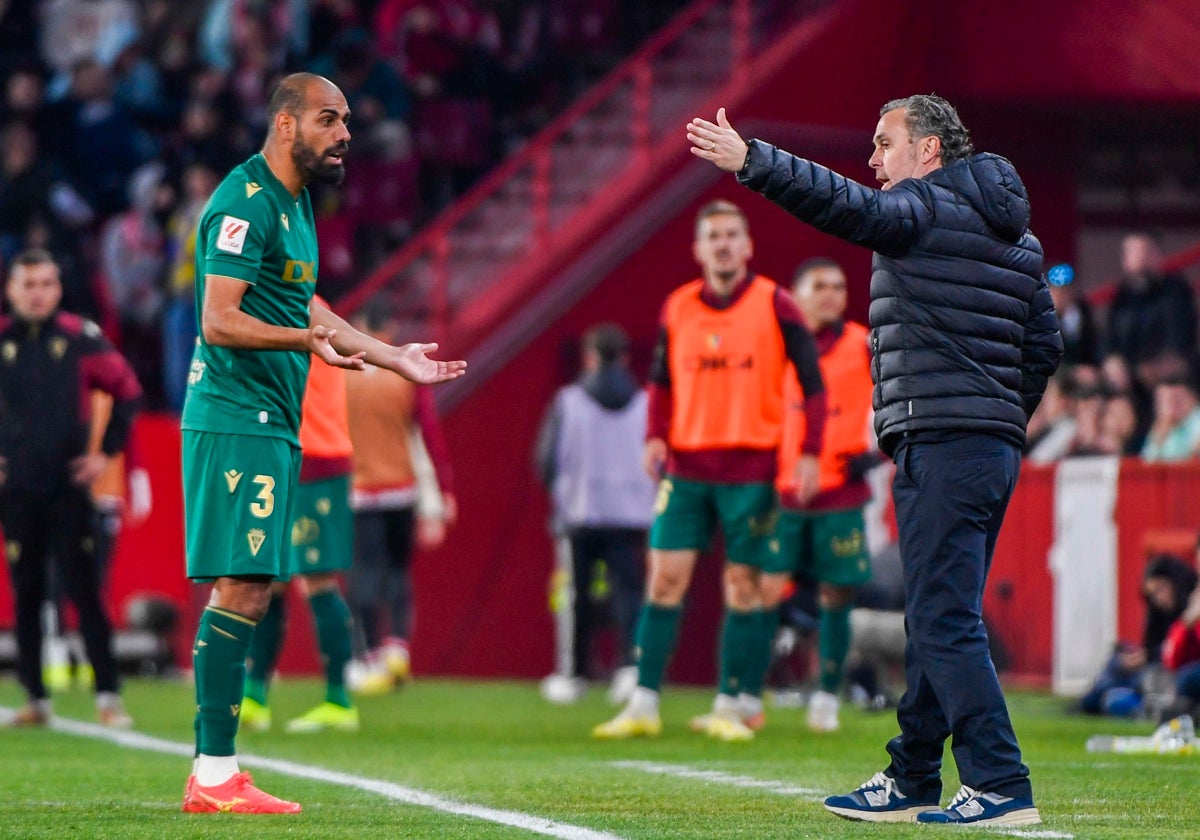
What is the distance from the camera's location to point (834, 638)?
37.9 ft

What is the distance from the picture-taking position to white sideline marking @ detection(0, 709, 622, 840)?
6246 mm

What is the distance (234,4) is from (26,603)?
11067mm

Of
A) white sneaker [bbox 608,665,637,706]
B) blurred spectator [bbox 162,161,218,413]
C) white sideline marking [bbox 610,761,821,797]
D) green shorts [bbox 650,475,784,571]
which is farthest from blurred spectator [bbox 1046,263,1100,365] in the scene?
white sideline marking [bbox 610,761,821,797]

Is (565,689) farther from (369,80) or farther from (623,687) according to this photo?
(369,80)

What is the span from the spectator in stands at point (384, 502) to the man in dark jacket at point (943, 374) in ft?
27.1

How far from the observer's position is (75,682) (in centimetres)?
1622

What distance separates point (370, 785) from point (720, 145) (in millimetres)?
2921

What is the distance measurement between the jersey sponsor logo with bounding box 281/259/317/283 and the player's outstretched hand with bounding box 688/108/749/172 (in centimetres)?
154

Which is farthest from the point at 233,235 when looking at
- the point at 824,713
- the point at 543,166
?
the point at 543,166

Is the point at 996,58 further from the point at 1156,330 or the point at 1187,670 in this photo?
the point at 1187,670

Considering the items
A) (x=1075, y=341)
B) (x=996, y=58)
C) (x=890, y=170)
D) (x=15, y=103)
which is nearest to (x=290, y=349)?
(x=890, y=170)

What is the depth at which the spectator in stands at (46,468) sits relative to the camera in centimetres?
1154

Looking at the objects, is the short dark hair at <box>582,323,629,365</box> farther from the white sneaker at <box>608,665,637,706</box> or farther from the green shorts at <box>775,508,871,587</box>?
the green shorts at <box>775,508,871,587</box>

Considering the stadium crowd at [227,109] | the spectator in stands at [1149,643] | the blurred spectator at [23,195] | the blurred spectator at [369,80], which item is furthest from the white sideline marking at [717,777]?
the blurred spectator at [369,80]
